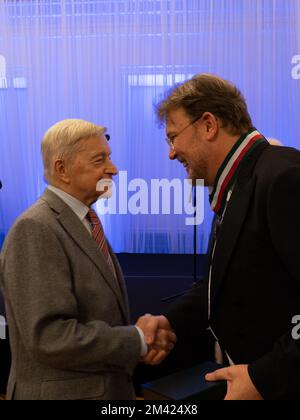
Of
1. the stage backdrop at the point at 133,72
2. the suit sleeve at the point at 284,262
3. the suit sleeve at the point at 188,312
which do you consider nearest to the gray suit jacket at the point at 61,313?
the suit sleeve at the point at 188,312

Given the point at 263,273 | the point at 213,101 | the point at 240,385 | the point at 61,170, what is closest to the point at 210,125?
the point at 213,101

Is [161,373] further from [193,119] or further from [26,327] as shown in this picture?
[193,119]

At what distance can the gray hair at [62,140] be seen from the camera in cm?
147

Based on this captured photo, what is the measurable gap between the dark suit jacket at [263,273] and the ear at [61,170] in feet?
1.94

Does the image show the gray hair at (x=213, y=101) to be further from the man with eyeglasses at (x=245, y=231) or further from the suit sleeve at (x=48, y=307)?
the suit sleeve at (x=48, y=307)

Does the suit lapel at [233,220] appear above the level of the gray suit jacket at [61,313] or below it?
above

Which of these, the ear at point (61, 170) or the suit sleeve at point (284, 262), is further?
the ear at point (61, 170)

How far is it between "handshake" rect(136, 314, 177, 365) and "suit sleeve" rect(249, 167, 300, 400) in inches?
20.2

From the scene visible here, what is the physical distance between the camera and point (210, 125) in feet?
4.03

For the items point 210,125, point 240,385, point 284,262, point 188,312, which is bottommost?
point 188,312

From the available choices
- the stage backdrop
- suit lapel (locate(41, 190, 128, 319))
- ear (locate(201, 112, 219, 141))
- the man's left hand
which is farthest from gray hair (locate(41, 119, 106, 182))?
the stage backdrop

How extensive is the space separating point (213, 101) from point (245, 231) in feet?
1.27

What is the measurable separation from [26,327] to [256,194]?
74 centimetres

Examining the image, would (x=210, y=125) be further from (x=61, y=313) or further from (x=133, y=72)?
(x=133, y=72)
